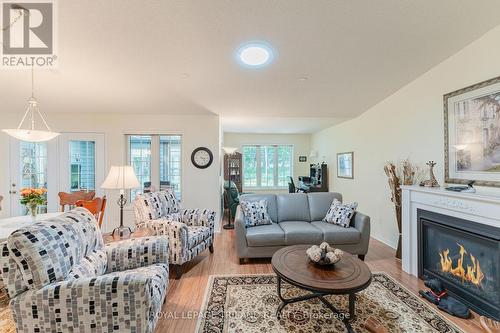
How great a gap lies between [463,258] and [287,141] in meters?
5.71

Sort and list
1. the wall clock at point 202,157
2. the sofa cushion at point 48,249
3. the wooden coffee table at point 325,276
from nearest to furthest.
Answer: the sofa cushion at point 48,249 → the wooden coffee table at point 325,276 → the wall clock at point 202,157

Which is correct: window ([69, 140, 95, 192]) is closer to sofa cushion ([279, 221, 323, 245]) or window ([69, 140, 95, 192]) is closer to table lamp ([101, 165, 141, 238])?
table lamp ([101, 165, 141, 238])

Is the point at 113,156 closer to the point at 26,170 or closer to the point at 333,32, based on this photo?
the point at 26,170

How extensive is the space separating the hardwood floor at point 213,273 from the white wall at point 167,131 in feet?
3.34

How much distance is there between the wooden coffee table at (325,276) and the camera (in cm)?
162

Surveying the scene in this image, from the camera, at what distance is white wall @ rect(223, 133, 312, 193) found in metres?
7.39

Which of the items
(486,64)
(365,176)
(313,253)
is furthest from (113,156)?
(486,64)

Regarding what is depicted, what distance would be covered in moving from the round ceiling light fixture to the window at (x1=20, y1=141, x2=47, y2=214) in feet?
13.3

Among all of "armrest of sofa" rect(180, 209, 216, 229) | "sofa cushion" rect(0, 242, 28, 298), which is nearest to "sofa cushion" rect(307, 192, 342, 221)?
"armrest of sofa" rect(180, 209, 216, 229)

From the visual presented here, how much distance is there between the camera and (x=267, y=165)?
7.61 meters

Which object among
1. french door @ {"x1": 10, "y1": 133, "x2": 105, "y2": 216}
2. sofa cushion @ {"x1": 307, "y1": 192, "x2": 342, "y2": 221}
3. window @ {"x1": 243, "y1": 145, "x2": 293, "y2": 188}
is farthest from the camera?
window @ {"x1": 243, "y1": 145, "x2": 293, "y2": 188}

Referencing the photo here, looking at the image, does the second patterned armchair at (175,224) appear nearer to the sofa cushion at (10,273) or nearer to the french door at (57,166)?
the sofa cushion at (10,273)

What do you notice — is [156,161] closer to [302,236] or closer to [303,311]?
[302,236]

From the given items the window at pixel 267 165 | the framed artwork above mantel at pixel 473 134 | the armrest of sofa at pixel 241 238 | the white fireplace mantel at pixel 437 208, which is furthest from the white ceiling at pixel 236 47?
the window at pixel 267 165
